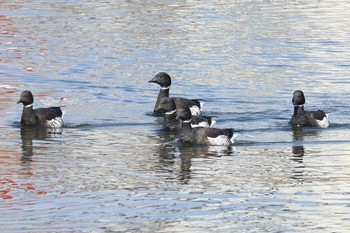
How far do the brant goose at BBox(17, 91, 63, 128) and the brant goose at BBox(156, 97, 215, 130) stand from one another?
231cm

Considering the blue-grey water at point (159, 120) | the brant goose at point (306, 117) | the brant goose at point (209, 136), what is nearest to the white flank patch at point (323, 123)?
the brant goose at point (306, 117)

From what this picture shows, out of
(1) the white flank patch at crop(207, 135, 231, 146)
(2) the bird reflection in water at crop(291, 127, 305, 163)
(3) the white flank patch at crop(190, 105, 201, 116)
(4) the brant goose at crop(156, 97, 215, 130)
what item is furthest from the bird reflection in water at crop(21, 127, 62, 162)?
→ (2) the bird reflection in water at crop(291, 127, 305, 163)

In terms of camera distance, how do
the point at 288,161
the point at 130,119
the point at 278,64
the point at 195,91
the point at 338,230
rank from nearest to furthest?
the point at 338,230 → the point at 288,161 → the point at 130,119 → the point at 195,91 → the point at 278,64

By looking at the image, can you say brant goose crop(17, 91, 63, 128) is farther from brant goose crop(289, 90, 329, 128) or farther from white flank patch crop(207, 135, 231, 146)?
brant goose crop(289, 90, 329, 128)

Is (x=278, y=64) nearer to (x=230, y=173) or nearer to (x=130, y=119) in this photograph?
(x=130, y=119)

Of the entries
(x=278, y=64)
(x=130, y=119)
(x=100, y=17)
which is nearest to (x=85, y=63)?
(x=278, y=64)

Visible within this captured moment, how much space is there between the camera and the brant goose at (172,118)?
81.2ft

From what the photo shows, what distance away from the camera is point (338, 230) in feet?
50.3

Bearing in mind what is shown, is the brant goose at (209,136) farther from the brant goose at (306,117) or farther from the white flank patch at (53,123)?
the white flank patch at (53,123)

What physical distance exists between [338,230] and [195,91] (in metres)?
15.1

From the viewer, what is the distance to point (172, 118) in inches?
992

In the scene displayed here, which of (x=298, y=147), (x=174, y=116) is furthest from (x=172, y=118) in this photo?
(x=298, y=147)

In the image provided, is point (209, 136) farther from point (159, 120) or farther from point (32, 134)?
point (32, 134)

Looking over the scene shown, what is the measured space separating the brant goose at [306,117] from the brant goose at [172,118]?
1.92 m
